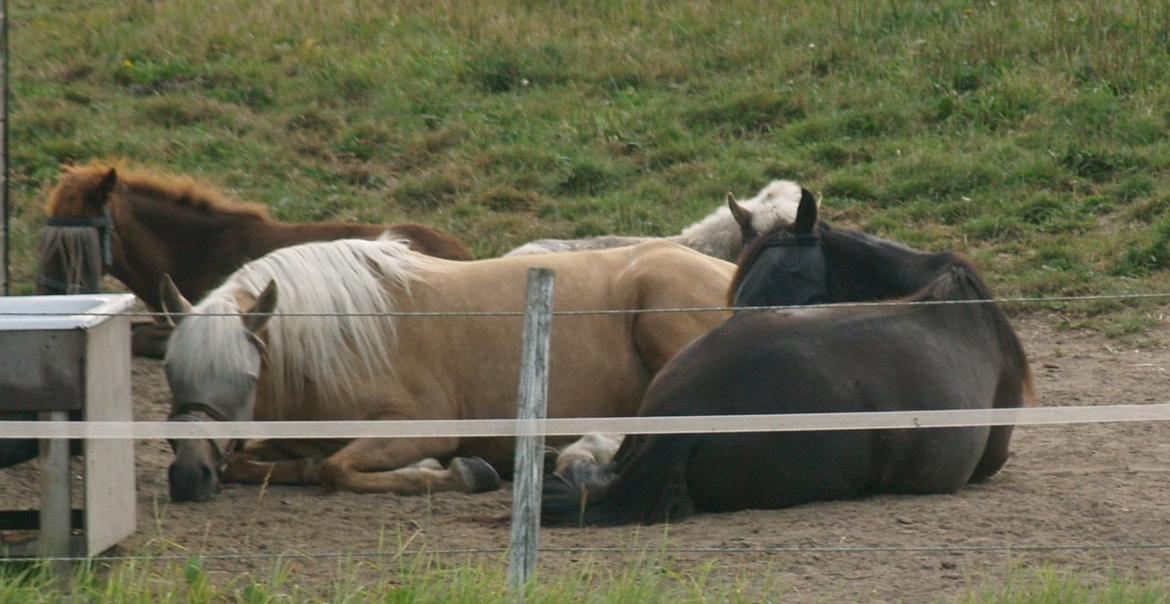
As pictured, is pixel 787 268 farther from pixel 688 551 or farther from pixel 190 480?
pixel 190 480

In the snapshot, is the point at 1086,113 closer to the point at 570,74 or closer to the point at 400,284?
the point at 570,74

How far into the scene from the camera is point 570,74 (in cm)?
1369

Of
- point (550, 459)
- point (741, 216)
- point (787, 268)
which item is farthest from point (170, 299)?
point (741, 216)

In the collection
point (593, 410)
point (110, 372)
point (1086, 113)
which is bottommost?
point (593, 410)

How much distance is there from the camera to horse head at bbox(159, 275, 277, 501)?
570 centimetres

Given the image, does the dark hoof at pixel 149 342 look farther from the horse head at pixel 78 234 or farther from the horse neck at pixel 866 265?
the horse neck at pixel 866 265

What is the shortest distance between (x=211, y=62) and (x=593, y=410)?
339 inches

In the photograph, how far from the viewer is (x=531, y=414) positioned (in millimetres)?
4254

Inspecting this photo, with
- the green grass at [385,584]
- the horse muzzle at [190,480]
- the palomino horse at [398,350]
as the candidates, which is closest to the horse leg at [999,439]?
the palomino horse at [398,350]

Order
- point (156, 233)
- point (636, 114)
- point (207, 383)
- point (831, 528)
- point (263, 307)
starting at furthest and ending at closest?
point (636, 114), point (156, 233), point (263, 307), point (207, 383), point (831, 528)

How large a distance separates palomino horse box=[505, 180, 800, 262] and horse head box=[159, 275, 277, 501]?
3.10 meters

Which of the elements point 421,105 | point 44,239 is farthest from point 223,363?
point 421,105

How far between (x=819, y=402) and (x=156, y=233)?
177 inches

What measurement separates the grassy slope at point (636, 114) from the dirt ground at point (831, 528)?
156 inches
